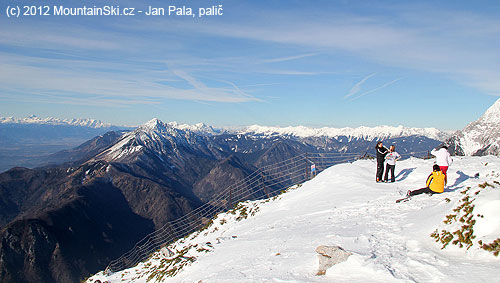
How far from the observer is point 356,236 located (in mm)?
10500

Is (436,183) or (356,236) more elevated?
(436,183)

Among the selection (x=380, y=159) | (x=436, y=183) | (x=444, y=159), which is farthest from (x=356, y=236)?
(x=380, y=159)

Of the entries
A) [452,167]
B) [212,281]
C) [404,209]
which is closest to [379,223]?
[404,209]

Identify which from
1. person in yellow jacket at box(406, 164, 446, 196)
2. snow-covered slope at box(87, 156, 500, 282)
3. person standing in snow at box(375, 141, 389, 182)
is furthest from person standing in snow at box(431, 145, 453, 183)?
person standing in snow at box(375, 141, 389, 182)

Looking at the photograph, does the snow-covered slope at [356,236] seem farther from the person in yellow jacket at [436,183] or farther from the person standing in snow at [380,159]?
the person standing in snow at [380,159]

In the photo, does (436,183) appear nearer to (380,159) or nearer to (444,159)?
(444,159)

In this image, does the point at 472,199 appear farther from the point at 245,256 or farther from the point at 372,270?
the point at 245,256

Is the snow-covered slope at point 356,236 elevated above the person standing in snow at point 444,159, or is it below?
below

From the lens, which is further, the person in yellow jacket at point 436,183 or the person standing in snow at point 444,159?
the person standing in snow at point 444,159

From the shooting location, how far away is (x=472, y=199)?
352 inches

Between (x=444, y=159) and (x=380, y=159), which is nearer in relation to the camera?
(x=444, y=159)

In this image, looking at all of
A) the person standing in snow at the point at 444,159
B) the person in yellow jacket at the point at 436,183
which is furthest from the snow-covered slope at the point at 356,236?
the person standing in snow at the point at 444,159

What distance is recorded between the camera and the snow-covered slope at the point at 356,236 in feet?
25.0

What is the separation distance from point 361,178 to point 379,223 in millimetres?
8836
